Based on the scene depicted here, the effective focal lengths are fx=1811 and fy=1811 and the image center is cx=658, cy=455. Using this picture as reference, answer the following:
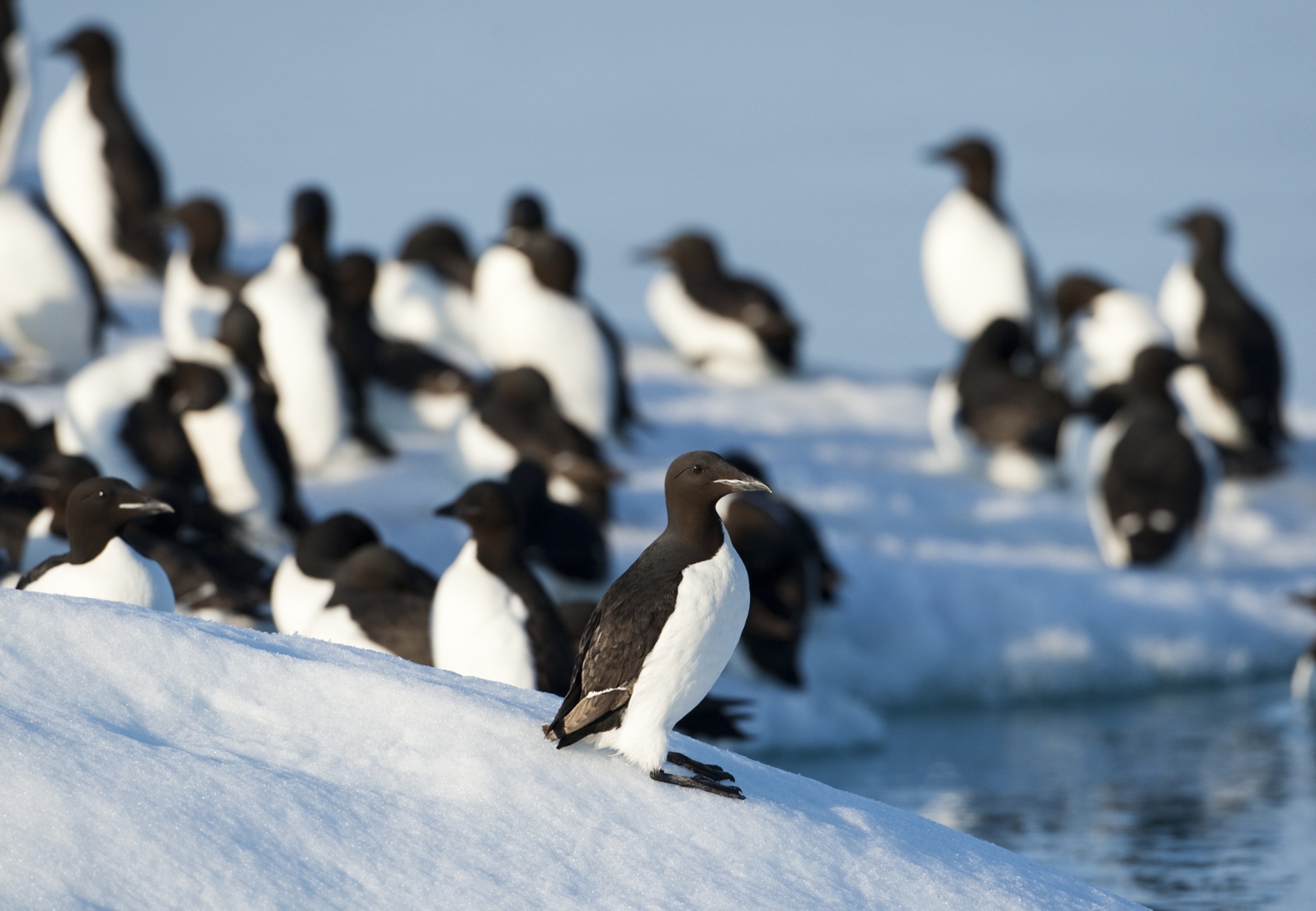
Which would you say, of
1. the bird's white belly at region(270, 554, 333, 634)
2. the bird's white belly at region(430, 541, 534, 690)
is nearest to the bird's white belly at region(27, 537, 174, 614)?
the bird's white belly at region(430, 541, 534, 690)

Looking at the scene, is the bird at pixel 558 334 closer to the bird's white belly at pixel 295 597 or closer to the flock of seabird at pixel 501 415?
the flock of seabird at pixel 501 415

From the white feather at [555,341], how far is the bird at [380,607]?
4808 mm

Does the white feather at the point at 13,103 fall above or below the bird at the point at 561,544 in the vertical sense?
above

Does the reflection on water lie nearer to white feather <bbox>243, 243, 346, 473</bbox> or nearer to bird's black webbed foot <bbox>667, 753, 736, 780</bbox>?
bird's black webbed foot <bbox>667, 753, 736, 780</bbox>

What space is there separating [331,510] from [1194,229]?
29.3ft

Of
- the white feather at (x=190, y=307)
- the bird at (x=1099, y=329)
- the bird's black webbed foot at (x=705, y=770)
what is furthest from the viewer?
the bird at (x=1099, y=329)

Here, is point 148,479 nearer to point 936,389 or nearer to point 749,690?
point 749,690

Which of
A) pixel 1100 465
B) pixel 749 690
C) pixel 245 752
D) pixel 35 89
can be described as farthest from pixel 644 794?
pixel 35 89

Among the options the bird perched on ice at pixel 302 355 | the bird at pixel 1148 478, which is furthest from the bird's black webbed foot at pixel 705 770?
the bird at pixel 1148 478

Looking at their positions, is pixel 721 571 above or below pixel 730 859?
above

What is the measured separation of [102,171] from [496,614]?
10.1 m

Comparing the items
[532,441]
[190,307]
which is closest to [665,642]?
[532,441]

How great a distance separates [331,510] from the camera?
397 inches

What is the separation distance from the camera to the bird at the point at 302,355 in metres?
10.8
